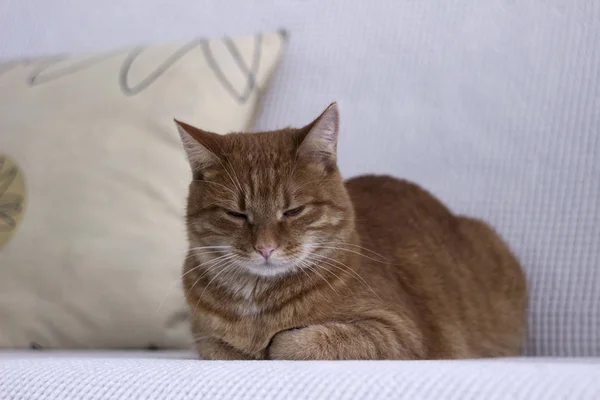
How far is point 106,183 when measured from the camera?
1626 mm

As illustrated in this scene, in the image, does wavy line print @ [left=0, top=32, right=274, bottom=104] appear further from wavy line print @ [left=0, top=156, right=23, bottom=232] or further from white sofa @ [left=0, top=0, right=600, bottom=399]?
wavy line print @ [left=0, top=156, right=23, bottom=232]

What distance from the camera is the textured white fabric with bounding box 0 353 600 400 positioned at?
0.74 meters

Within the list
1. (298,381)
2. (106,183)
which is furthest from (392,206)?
(298,381)

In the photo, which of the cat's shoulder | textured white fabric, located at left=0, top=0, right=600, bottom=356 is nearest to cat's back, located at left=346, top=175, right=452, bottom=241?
the cat's shoulder

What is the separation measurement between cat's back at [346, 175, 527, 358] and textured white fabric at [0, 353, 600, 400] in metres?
0.50

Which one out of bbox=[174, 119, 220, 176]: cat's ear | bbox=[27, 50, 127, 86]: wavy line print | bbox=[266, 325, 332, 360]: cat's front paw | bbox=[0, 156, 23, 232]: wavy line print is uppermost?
bbox=[27, 50, 127, 86]: wavy line print

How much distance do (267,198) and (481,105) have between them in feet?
2.29

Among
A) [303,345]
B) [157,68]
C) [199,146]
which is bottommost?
[303,345]

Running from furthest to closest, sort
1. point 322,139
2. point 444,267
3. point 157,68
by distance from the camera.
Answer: point 157,68
point 444,267
point 322,139

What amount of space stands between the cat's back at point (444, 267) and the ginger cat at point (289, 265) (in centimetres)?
1

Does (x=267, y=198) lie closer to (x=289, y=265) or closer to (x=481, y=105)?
(x=289, y=265)

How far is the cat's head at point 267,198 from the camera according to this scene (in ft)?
3.93

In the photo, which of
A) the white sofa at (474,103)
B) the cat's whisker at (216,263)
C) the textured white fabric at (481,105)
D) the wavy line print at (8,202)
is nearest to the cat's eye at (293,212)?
the cat's whisker at (216,263)

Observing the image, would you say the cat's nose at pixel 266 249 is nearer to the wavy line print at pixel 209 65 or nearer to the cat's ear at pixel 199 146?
the cat's ear at pixel 199 146
